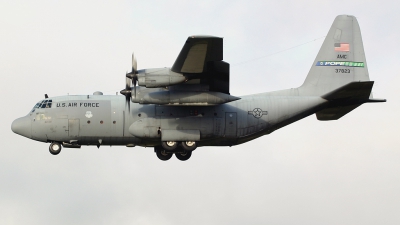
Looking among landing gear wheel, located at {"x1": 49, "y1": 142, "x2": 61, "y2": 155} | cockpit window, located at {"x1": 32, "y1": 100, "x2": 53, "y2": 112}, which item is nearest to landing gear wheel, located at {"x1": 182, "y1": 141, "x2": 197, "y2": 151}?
landing gear wheel, located at {"x1": 49, "y1": 142, "x2": 61, "y2": 155}

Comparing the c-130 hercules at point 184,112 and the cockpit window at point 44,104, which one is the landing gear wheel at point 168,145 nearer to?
the c-130 hercules at point 184,112

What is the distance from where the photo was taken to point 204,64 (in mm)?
25953

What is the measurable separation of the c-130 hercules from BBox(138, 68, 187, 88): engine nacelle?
268 millimetres

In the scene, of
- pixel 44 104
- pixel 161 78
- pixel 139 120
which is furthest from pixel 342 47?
pixel 44 104

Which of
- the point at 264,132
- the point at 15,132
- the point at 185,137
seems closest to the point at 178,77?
the point at 185,137

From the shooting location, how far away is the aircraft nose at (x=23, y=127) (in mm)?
28391

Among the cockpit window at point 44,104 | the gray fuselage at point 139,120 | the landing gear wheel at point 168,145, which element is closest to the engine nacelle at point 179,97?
the gray fuselage at point 139,120

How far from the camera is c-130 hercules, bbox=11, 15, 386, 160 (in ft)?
89.0

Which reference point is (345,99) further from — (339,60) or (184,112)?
(184,112)

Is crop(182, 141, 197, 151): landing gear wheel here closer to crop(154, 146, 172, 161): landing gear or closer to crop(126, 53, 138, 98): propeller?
crop(154, 146, 172, 161): landing gear

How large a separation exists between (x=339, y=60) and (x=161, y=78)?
803 centimetres

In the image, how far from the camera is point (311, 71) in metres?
30.1

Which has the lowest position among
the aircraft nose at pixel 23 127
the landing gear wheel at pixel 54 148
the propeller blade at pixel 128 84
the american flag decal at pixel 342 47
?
the landing gear wheel at pixel 54 148

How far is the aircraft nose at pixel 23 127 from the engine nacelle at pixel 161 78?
5.16 meters
